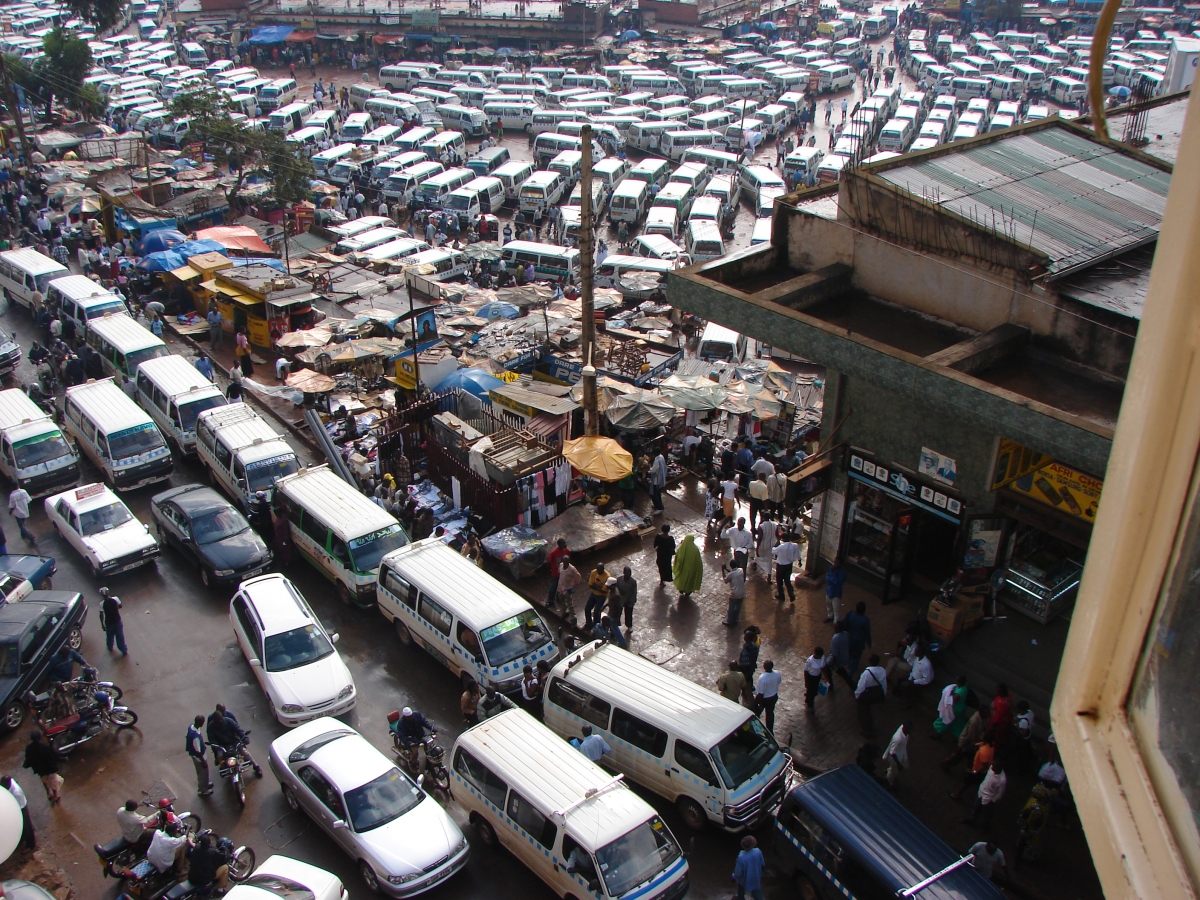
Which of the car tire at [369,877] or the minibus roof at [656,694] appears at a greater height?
the minibus roof at [656,694]

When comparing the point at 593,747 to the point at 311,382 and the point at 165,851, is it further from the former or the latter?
the point at 311,382

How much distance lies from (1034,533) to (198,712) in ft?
43.0

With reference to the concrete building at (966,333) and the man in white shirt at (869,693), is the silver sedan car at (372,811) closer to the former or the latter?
the man in white shirt at (869,693)

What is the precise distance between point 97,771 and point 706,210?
30.9 metres

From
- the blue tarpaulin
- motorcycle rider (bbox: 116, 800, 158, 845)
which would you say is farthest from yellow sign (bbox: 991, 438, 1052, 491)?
the blue tarpaulin

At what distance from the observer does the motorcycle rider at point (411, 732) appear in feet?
43.6

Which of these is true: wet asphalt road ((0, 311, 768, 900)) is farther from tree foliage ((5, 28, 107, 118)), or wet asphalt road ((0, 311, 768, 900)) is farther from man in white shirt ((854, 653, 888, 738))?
tree foliage ((5, 28, 107, 118))

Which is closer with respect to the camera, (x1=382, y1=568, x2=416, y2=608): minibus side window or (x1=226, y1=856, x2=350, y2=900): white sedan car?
(x1=226, y1=856, x2=350, y2=900): white sedan car

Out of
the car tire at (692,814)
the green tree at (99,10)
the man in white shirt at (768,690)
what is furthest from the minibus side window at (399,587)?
the green tree at (99,10)

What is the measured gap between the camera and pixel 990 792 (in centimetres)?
1184

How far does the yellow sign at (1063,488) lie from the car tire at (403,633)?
9.53m

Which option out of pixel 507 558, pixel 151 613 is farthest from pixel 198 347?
pixel 507 558

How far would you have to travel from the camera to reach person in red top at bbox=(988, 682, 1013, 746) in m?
12.7

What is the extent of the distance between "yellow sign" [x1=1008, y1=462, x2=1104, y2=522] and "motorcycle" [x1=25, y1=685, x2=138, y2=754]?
529 inches
